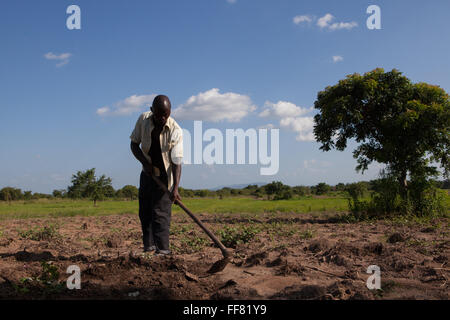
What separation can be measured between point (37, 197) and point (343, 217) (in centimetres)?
4524

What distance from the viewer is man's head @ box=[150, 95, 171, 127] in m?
4.33

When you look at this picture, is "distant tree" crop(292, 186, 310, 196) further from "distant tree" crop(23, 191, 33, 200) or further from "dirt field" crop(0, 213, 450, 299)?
"dirt field" crop(0, 213, 450, 299)

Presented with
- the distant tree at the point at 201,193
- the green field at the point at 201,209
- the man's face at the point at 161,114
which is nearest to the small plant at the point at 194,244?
the man's face at the point at 161,114

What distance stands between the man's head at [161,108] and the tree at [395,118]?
314 inches

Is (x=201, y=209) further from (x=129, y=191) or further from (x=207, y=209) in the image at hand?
(x=129, y=191)

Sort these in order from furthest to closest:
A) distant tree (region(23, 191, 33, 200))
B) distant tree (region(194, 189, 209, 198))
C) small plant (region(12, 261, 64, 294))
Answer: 1. distant tree (region(194, 189, 209, 198))
2. distant tree (region(23, 191, 33, 200))
3. small plant (region(12, 261, 64, 294))

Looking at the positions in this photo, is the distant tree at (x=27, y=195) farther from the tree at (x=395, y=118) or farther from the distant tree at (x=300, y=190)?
the tree at (x=395, y=118)

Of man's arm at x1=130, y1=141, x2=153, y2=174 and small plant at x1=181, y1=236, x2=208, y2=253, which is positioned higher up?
man's arm at x1=130, y1=141, x2=153, y2=174

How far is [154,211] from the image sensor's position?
4.68 m

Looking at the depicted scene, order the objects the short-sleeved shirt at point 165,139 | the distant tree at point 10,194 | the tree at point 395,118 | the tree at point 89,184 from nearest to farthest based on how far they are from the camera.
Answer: the short-sleeved shirt at point 165,139
the tree at point 395,118
the tree at point 89,184
the distant tree at point 10,194

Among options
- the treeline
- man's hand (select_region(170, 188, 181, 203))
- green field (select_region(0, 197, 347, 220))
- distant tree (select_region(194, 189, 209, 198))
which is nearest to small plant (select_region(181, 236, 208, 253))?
man's hand (select_region(170, 188, 181, 203))

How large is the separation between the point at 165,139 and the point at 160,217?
3.51 ft

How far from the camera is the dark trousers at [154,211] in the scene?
4.68 m

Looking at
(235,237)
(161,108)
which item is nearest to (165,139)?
(161,108)
